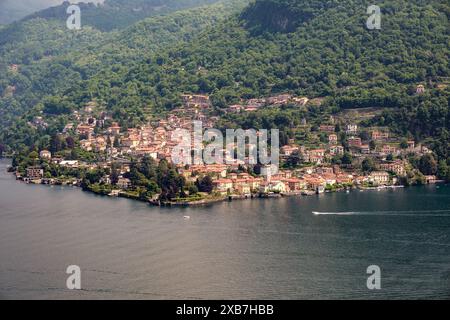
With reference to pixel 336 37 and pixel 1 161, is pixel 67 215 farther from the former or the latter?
pixel 336 37

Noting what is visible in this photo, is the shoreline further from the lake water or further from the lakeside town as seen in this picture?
the lake water

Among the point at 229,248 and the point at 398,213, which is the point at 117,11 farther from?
the point at 229,248

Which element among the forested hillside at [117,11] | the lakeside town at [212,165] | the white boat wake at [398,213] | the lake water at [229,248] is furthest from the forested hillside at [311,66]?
the forested hillside at [117,11]

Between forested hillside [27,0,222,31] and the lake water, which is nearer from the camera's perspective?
the lake water

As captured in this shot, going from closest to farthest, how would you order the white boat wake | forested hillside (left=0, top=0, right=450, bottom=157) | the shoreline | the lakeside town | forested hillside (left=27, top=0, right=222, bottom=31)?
1. the white boat wake
2. the shoreline
3. the lakeside town
4. forested hillside (left=0, top=0, right=450, bottom=157)
5. forested hillside (left=27, top=0, right=222, bottom=31)

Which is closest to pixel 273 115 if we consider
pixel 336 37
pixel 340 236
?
pixel 336 37

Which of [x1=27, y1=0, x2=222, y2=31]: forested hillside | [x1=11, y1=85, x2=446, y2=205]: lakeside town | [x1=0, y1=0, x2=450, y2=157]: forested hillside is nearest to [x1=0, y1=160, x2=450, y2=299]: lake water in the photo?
[x1=11, y1=85, x2=446, y2=205]: lakeside town
